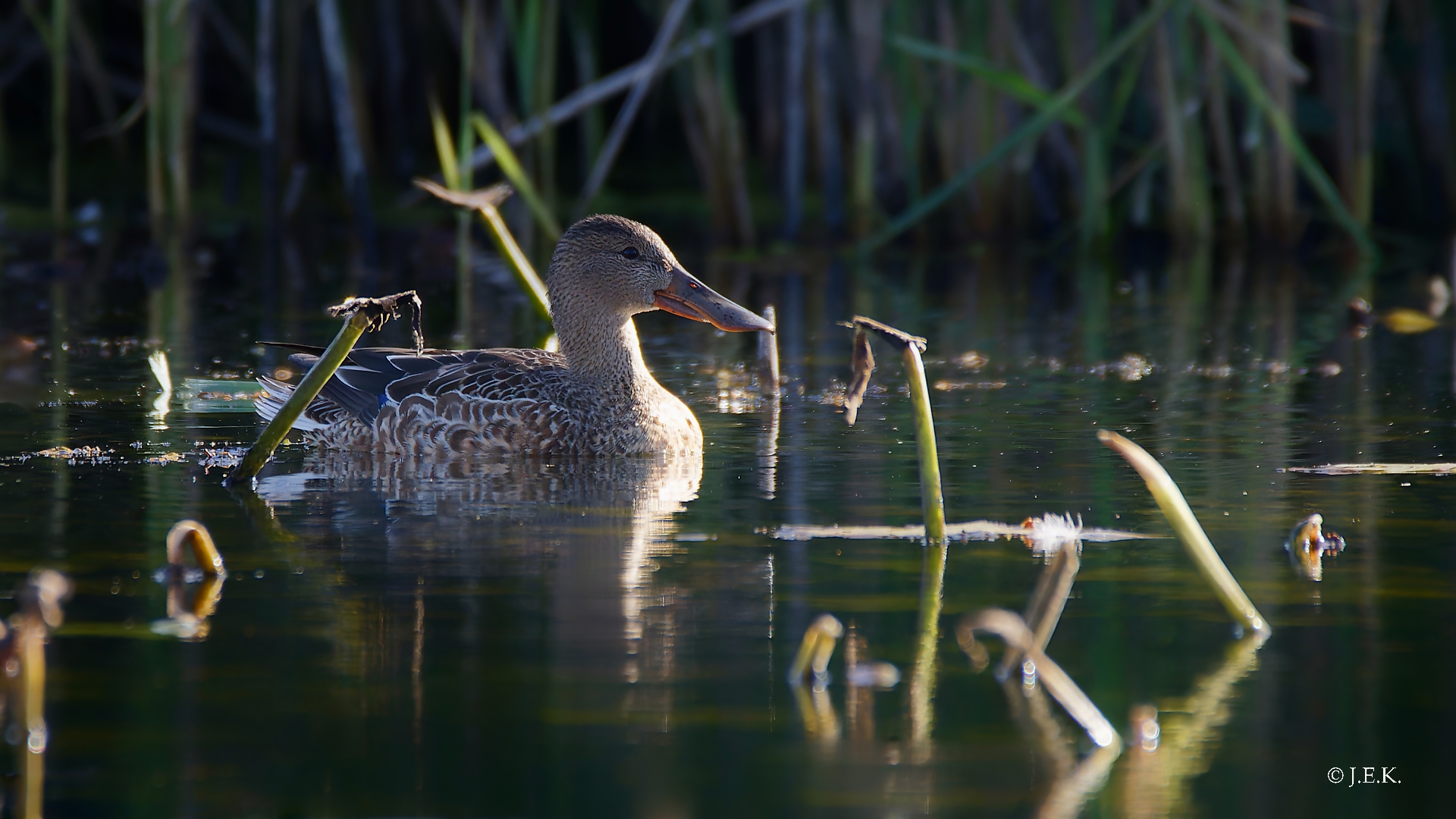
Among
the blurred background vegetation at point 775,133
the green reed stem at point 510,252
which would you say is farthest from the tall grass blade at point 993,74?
the green reed stem at point 510,252

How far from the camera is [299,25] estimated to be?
13523 millimetres

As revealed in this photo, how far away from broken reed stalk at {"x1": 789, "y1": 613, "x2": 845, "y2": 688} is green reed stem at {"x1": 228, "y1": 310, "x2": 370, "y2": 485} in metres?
1.94

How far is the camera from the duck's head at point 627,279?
7328mm

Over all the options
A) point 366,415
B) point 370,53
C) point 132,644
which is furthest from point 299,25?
point 132,644

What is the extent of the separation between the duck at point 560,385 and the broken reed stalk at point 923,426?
1.94 m

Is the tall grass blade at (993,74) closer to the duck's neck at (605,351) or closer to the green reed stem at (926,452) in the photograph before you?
the duck's neck at (605,351)

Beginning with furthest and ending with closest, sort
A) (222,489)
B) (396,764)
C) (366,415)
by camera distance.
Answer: (366,415)
(222,489)
(396,764)

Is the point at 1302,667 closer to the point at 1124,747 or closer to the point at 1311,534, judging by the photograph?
the point at 1124,747

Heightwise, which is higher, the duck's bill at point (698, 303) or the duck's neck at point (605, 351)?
the duck's bill at point (698, 303)

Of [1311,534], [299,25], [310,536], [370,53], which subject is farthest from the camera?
[370,53]

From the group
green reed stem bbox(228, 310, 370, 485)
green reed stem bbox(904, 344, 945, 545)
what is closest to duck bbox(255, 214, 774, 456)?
green reed stem bbox(228, 310, 370, 485)

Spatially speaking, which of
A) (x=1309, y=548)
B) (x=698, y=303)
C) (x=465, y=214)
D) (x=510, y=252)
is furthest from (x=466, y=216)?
(x=1309, y=548)

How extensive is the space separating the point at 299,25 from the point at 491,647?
Answer: 10431 millimetres

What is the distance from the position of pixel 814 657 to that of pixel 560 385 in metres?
3.34
